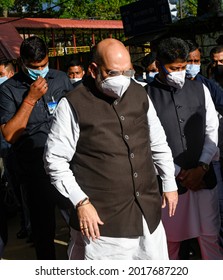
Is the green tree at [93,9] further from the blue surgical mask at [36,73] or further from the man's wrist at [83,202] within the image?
the man's wrist at [83,202]

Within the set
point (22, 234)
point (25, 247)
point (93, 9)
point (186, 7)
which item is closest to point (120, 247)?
point (25, 247)

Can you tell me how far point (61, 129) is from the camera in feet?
8.05

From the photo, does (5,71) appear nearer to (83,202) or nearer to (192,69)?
(192,69)

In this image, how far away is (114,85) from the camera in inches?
95.5

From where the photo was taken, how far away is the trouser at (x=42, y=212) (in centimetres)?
351

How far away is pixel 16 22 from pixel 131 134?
2548cm

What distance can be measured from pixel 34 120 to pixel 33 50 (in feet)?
1.65

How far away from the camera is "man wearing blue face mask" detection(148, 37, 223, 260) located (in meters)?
3.12

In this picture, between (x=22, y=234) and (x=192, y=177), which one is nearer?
(x=192, y=177)

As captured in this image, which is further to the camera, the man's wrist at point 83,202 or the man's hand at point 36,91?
the man's hand at point 36,91

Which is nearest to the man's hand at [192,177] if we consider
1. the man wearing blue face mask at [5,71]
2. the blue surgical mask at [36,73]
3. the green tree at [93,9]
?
the blue surgical mask at [36,73]

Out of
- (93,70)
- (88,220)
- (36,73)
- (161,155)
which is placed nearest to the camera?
(88,220)

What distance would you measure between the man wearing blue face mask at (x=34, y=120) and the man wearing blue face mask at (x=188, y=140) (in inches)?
30.4
